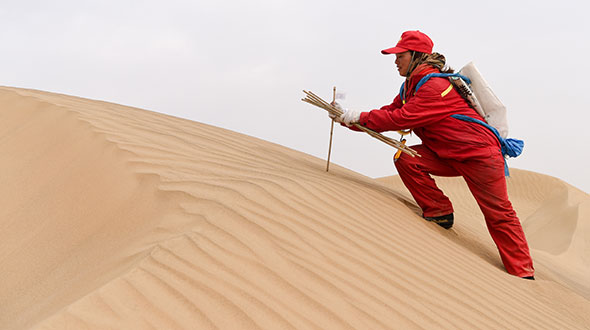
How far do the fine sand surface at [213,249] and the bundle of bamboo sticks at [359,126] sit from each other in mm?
466

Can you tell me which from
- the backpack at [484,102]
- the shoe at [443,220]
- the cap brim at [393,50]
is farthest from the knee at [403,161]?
the cap brim at [393,50]

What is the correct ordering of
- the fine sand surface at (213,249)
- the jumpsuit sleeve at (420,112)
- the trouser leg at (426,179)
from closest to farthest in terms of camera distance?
the fine sand surface at (213,249)
the jumpsuit sleeve at (420,112)
the trouser leg at (426,179)

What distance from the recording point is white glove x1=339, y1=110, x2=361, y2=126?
4.41m

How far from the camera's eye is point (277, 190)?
3461 mm

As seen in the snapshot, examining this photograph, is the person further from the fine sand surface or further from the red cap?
the fine sand surface

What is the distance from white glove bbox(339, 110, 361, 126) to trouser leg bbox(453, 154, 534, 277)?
3.10ft

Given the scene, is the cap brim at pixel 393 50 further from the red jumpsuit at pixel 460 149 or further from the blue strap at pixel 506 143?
the blue strap at pixel 506 143

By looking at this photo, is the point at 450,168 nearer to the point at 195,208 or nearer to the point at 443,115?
the point at 443,115

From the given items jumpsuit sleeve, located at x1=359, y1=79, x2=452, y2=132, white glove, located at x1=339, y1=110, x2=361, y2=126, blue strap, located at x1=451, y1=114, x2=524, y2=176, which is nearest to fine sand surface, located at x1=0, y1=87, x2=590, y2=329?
white glove, located at x1=339, y1=110, x2=361, y2=126

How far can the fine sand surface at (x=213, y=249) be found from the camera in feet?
7.65

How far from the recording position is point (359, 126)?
14.5ft

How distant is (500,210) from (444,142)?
72 centimetres

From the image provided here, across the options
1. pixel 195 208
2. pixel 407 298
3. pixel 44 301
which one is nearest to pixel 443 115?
pixel 407 298

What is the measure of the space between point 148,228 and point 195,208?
11.1 inches
